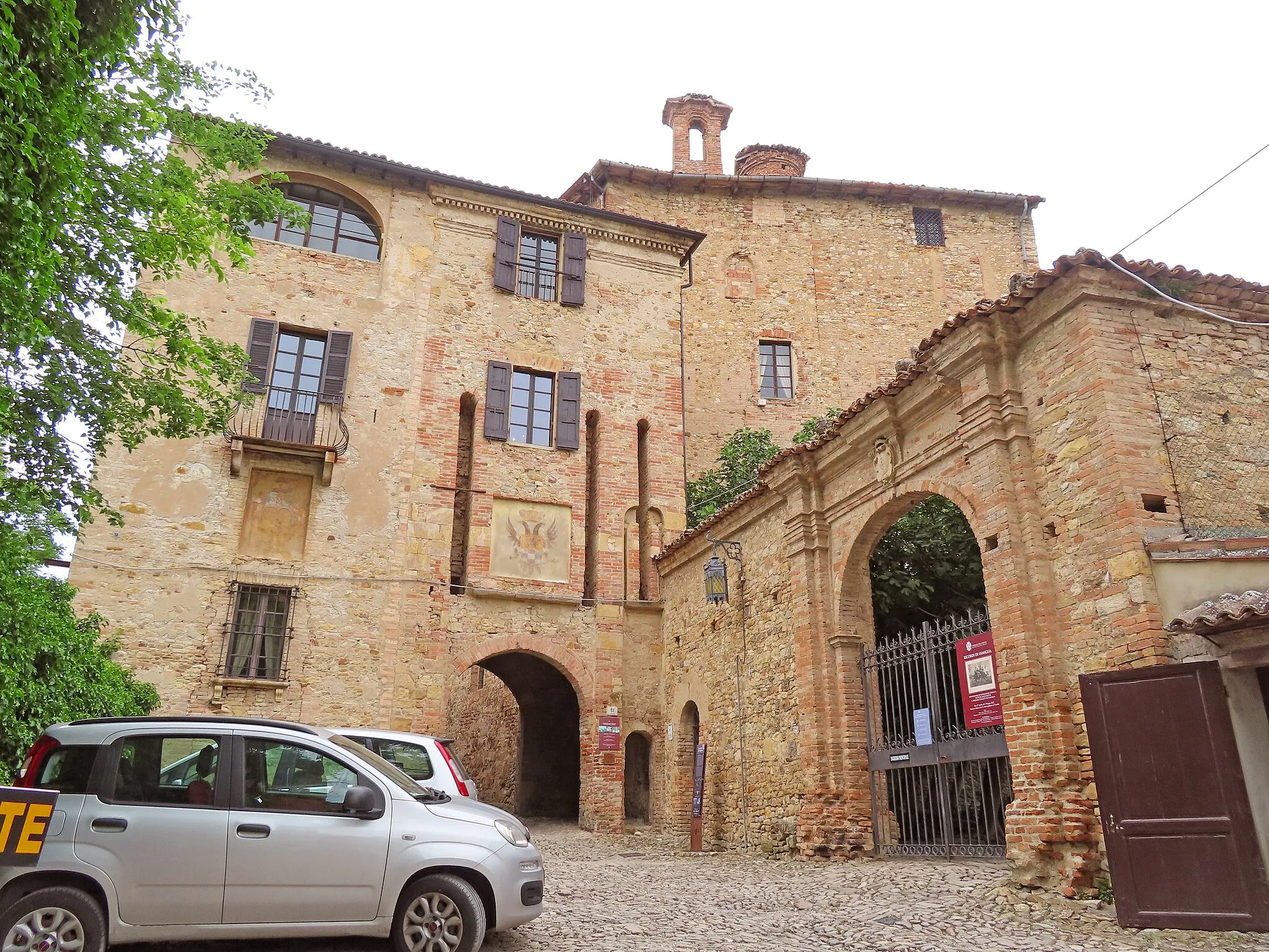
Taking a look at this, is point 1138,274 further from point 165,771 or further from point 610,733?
point 610,733

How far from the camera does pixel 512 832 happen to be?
5.76 m

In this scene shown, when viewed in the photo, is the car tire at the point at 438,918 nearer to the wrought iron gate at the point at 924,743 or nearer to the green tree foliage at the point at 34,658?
the green tree foliage at the point at 34,658

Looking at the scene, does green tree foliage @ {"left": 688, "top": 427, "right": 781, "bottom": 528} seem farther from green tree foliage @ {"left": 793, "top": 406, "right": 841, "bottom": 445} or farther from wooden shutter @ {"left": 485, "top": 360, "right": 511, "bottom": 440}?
wooden shutter @ {"left": 485, "top": 360, "right": 511, "bottom": 440}

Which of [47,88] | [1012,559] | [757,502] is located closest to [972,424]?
[1012,559]

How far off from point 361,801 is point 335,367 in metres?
12.4

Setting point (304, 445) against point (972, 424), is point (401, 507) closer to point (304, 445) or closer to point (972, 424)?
point (304, 445)

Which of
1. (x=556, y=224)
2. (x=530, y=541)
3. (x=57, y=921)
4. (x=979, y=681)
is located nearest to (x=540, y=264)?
(x=556, y=224)

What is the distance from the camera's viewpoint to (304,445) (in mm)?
15406

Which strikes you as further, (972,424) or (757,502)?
(757,502)

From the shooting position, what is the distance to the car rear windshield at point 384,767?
563 centimetres

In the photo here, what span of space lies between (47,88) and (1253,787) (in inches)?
354

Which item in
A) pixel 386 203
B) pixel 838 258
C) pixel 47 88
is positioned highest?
pixel 838 258

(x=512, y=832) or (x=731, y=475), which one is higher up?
(x=731, y=475)

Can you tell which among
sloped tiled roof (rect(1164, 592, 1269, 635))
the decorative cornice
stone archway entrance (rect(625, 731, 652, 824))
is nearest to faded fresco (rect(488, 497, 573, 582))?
stone archway entrance (rect(625, 731, 652, 824))
